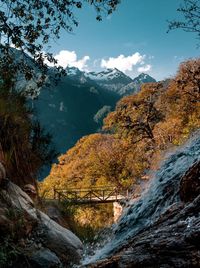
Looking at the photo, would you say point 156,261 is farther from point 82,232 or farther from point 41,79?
point 82,232

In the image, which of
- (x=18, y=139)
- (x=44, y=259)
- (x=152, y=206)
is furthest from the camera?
(x=18, y=139)

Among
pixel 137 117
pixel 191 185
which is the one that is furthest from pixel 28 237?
pixel 137 117

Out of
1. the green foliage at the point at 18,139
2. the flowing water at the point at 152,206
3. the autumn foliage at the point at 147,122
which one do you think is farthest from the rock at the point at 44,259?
the autumn foliage at the point at 147,122

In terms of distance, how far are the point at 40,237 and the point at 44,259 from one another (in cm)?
82

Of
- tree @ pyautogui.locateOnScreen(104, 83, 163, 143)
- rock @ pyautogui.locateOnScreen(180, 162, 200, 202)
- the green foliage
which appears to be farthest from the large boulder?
tree @ pyautogui.locateOnScreen(104, 83, 163, 143)

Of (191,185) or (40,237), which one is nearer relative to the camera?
(191,185)

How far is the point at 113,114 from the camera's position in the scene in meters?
34.0

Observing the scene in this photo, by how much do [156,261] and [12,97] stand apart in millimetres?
6048

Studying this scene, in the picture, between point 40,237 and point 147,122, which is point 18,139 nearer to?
point 40,237

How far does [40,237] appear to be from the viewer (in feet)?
24.6

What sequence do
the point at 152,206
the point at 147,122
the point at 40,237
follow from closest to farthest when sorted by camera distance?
the point at 152,206
the point at 40,237
the point at 147,122

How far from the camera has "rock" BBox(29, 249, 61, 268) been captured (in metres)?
6.51

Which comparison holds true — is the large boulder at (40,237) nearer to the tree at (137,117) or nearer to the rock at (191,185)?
the rock at (191,185)

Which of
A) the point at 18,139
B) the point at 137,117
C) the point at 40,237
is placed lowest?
the point at 40,237
